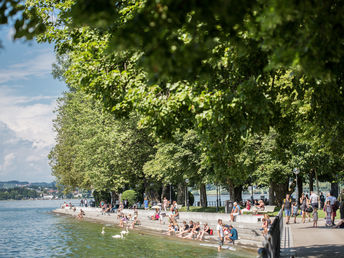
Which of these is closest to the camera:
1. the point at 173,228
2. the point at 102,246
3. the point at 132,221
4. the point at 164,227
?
the point at 102,246

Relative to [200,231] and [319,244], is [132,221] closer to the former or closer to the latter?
[200,231]

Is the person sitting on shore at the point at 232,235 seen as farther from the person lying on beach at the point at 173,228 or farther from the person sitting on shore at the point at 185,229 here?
the person lying on beach at the point at 173,228

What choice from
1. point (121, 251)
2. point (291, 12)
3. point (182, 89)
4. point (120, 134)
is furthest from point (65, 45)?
point (120, 134)

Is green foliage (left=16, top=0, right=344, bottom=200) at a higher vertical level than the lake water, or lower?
higher

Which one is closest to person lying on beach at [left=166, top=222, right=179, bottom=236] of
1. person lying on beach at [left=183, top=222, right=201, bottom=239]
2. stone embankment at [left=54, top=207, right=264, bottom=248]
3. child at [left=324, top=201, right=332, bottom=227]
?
stone embankment at [left=54, top=207, right=264, bottom=248]

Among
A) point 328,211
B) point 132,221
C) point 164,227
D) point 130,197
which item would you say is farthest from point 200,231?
point 130,197

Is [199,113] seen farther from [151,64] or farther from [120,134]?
→ [120,134]

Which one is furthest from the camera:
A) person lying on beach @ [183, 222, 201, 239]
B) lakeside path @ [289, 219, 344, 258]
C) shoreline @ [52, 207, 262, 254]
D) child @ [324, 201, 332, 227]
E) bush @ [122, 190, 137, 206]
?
Result: bush @ [122, 190, 137, 206]

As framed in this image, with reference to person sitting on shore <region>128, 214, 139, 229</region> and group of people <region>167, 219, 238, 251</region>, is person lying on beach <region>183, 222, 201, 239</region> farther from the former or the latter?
person sitting on shore <region>128, 214, 139, 229</region>

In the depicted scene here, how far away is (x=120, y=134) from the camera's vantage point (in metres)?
45.2

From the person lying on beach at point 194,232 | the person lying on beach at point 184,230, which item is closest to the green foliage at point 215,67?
the person lying on beach at point 194,232

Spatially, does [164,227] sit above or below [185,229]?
below

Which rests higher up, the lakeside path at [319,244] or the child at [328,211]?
the child at [328,211]

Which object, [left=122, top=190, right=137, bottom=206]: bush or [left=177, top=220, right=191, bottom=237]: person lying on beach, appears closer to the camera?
[left=177, top=220, right=191, bottom=237]: person lying on beach
